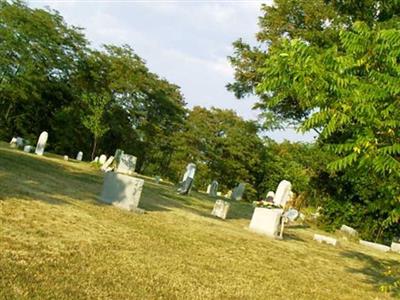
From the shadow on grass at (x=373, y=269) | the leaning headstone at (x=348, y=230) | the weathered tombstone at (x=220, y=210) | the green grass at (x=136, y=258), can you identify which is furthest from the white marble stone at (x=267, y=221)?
the leaning headstone at (x=348, y=230)

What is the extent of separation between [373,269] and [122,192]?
7358 mm

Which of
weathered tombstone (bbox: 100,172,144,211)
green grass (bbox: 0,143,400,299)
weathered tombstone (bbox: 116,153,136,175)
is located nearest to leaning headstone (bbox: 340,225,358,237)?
green grass (bbox: 0,143,400,299)

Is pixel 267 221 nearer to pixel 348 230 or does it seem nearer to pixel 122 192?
pixel 122 192

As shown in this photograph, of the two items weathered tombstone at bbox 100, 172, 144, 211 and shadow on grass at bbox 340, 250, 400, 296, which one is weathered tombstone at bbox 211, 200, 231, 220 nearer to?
Answer: shadow on grass at bbox 340, 250, 400, 296

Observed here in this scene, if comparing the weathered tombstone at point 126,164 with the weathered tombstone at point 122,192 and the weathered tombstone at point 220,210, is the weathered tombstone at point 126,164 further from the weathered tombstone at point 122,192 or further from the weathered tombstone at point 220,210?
the weathered tombstone at point 122,192

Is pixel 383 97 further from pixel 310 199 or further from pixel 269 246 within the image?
pixel 310 199

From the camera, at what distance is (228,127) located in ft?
158

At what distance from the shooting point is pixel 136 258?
293 inches

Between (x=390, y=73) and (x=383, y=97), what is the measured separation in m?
0.52

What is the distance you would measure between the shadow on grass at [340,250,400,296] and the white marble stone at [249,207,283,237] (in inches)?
89.1

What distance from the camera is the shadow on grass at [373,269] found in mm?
10991

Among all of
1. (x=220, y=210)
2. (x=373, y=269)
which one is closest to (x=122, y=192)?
(x=220, y=210)

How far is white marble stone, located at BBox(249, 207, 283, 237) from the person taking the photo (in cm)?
1482

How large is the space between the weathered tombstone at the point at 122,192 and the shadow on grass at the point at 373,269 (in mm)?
5839
